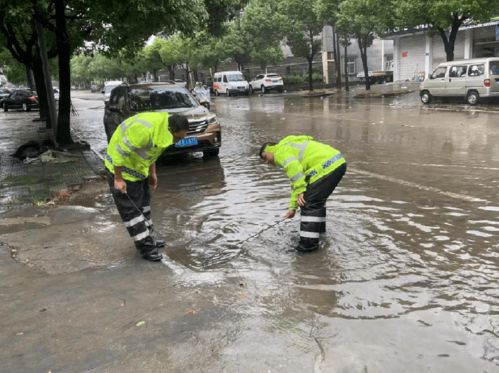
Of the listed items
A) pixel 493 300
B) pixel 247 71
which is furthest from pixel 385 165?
pixel 247 71

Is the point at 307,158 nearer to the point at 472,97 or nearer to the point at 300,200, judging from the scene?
the point at 300,200

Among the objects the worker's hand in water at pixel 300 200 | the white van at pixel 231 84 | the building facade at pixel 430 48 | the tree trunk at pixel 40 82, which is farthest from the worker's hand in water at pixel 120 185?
the white van at pixel 231 84

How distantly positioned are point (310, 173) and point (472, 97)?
16736 millimetres

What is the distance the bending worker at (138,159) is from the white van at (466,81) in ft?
56.1

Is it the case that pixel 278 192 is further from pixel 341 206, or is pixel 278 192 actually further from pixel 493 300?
pixel 493 300

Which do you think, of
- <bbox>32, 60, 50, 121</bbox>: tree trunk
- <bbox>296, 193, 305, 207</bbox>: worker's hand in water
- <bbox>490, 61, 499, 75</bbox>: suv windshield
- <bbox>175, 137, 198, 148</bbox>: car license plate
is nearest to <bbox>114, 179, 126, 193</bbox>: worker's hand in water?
<bbox>296, 193, 305, 207</bbox>: worker's hand in water

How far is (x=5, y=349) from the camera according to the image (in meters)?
3.31

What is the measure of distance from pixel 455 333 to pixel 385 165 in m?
5.90

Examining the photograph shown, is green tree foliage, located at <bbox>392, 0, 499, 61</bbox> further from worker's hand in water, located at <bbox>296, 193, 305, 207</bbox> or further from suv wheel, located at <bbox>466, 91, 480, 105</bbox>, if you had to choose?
worker's hand in water, located at <bbox>296, 193, 305, 207</bbox>

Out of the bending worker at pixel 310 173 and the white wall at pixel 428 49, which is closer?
the bending worker at pixel 310 173

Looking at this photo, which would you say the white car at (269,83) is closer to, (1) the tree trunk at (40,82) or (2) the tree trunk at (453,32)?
(2) the tree trunk at (453,32)

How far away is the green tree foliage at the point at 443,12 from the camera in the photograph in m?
19.8

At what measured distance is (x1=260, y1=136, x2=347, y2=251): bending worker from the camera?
189 inches

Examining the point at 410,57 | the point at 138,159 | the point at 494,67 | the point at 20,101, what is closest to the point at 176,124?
the point at 138,159
